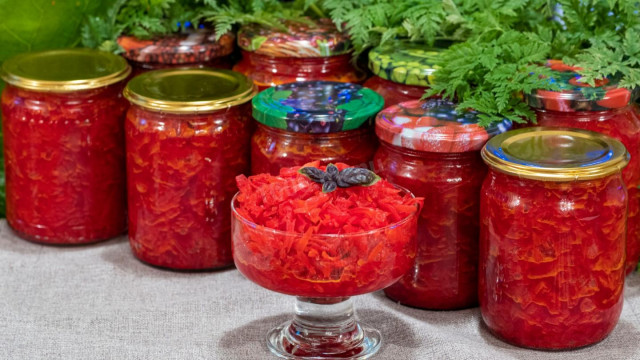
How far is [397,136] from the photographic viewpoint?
7.33 feet

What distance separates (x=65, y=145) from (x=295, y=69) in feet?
2.16

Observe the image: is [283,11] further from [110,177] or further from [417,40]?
[110,177]

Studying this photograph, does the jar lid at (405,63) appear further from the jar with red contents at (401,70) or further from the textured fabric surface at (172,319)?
the textured fabric surface at (172,319)

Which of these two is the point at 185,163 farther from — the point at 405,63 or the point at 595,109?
the point at 595,109

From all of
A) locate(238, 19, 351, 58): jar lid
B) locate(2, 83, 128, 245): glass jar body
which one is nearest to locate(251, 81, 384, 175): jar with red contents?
locate(238, 19, 351, 58): jar lid

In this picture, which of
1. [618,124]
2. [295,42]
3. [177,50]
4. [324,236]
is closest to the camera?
[324,236]

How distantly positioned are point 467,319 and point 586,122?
1.78 feet

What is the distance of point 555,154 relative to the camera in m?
2.11

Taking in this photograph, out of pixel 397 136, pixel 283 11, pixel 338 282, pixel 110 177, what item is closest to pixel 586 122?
pixel 397 136

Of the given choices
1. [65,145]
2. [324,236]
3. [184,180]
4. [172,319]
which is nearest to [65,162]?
[65,145]

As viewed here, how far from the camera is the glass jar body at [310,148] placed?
2.36 m

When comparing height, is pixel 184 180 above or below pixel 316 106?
below

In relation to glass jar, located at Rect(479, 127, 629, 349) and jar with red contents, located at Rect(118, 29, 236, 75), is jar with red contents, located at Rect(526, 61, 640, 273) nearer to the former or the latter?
glass jar, located at Rect(479, 127, 629, 349)

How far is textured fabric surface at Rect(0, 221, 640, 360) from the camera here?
2.18 m
